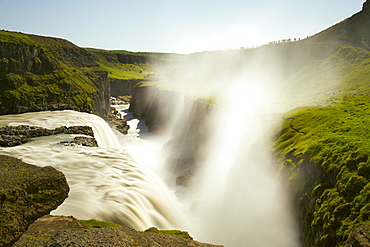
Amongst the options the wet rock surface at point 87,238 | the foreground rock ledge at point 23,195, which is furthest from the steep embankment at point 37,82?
the foreground rock ledge at point 23,195

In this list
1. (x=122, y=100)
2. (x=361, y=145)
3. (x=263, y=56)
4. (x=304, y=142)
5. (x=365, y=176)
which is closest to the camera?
(x=365, y=176)

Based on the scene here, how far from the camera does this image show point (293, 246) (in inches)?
533

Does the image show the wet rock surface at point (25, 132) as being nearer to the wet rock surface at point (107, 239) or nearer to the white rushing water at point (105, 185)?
the white rushing water at point (105, 185)

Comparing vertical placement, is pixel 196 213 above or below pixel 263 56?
below

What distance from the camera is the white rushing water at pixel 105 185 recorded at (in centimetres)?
1352

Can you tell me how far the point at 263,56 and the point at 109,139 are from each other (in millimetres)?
52428

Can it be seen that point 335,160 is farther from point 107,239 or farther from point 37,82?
point 37,82

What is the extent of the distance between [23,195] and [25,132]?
24214mm

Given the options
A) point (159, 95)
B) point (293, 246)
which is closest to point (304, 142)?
point (293, 246)

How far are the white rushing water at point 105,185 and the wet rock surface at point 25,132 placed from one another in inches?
51.2

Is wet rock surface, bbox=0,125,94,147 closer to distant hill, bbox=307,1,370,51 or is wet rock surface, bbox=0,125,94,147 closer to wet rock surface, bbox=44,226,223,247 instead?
wet rock surface, bbox=44,226,223,247

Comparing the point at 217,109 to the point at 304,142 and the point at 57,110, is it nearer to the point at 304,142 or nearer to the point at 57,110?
the point at 304,142

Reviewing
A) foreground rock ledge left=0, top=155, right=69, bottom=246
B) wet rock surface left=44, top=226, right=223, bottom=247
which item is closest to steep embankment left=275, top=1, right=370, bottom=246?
wet rock surface left=44, top=226, right=223, bottom=247

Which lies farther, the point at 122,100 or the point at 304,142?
the point at 122,100
